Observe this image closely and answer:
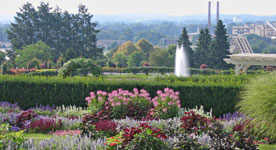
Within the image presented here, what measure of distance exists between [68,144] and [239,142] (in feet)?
9.60

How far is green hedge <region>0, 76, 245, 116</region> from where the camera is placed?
12914 millimetres

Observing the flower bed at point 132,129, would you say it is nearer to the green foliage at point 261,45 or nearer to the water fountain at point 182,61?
the water fountain at point 182,61

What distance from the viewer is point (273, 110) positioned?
8289mm

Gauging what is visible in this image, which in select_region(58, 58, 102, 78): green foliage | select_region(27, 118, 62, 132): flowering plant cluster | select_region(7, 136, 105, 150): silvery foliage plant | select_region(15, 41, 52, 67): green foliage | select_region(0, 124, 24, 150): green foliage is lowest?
select_region(27, 118, 62, 132): flowering plant cluster

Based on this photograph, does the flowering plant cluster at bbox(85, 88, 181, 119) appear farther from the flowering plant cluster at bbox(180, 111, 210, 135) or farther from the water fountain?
the water fountain

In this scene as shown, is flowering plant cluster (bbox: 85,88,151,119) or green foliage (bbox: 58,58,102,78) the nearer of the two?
flowering plant cluster (bbox: 85,88,151,119)

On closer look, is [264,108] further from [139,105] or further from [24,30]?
[24,30]

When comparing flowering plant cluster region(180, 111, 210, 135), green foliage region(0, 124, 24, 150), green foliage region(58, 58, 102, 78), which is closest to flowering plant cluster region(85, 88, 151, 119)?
flowering plant cluster region(180, 111, 210, 135)

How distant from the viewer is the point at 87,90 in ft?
45.2

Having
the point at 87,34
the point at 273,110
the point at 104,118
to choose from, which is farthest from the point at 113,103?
the point at 87,34

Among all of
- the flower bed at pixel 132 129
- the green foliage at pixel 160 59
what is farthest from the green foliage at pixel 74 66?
the green foliage at pixel 160 59

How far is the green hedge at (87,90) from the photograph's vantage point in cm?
1291

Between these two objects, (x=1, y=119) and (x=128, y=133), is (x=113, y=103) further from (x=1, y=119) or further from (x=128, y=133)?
(x=128, y=133)

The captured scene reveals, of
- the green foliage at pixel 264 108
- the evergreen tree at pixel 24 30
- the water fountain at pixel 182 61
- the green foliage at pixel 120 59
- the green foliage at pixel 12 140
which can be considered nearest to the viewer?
the green foliage at pixel 12 140
